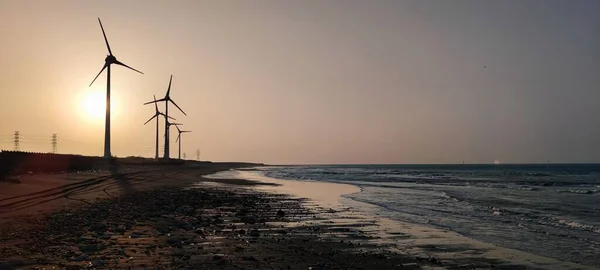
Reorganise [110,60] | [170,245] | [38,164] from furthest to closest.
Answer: [110,60] < [38,164] < [170,245]

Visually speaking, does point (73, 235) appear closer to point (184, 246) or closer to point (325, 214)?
point (184, 246)

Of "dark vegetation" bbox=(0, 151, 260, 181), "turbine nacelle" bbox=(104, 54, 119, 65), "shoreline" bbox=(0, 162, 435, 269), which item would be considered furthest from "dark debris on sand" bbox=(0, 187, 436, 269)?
"turbine nacelle" bbox=(104, 54, 119, 65)

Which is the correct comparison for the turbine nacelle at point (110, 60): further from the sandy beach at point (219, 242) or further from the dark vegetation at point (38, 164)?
the sandy beach at point (219, 242)

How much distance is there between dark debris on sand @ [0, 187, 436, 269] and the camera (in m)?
11.2

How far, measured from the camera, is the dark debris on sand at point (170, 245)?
1116 centimetres

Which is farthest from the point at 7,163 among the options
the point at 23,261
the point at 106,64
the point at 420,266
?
the point at 420,266

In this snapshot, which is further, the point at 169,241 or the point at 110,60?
the point at 110,60

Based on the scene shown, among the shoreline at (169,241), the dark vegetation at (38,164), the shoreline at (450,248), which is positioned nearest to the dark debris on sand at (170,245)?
the shoreline at (169,241)

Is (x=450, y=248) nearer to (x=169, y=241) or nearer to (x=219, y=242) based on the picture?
(x=219, y=242)

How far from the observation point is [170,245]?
13.5m

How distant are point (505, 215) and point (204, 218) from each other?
17.1m

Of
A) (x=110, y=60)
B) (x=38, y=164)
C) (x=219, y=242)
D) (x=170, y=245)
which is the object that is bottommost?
(x=219, y=242)

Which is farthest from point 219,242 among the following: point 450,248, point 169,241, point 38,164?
point 38,164

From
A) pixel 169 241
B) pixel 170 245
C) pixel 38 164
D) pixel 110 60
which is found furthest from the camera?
pixel 110 60
